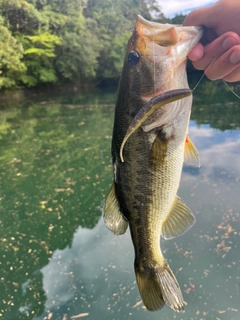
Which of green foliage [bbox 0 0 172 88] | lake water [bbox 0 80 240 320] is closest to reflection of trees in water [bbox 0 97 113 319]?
lake water [bbox 0 80 240 320]

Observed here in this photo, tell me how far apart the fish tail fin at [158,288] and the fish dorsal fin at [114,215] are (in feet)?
0.83

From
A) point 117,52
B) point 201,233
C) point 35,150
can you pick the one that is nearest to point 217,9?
point 201,233

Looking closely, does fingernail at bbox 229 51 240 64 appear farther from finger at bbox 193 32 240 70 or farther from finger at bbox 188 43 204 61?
finger at bbox 188 43 204 61

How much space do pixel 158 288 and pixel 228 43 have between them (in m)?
1.40

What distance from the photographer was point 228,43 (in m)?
1.76

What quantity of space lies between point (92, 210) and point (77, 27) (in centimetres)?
3228

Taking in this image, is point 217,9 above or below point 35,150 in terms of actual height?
above

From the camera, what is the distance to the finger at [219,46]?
1.76 metres

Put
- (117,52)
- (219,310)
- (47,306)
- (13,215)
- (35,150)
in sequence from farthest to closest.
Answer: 1. (117,52)
2. (35,150)
3. (13,215)
4. (47,306)
5. (219,310)

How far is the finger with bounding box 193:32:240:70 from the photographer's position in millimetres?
1763

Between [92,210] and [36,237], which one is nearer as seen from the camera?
[36,237]

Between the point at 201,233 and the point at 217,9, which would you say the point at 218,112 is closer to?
the point at 201,233

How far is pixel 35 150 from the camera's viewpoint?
37.0 ft

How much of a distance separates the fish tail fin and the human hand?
1.22 m
